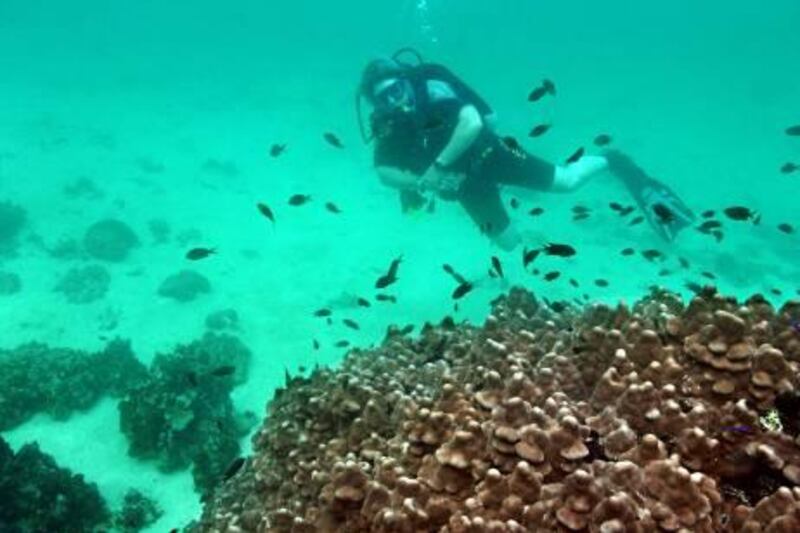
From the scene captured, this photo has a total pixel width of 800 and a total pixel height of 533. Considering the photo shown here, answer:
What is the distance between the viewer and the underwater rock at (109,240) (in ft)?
70.5

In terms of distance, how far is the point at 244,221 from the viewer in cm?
2792

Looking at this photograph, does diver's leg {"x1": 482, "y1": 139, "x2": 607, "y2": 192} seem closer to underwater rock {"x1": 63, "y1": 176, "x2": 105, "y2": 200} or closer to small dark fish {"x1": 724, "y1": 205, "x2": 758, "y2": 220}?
small dark fish {"x1": 724, "y1": 205, "x2": 758, "y2": 220}

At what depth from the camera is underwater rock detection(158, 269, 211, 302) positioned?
1928 cm

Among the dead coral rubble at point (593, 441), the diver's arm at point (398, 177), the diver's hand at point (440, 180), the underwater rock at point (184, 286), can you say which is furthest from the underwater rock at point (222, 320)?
the dead coral rubble at point (593, 441)

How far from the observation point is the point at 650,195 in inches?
619

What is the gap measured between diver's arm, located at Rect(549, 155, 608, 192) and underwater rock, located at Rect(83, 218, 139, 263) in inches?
602

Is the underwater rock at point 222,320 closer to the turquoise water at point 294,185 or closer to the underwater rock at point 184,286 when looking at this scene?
the turquoise water at point 294,185

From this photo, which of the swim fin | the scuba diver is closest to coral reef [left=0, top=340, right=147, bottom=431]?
the scuba diver

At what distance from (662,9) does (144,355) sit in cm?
12970

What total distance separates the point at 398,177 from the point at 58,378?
8305 mm

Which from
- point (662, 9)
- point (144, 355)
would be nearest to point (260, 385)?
point (144, 355)

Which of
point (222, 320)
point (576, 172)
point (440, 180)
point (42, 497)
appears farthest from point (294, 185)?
point (42, 497)

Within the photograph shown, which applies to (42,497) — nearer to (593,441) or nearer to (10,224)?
(593,441)

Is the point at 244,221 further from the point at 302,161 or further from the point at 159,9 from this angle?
the point at 159,9
